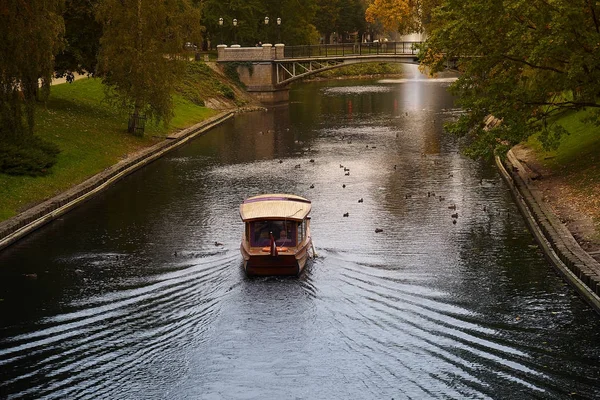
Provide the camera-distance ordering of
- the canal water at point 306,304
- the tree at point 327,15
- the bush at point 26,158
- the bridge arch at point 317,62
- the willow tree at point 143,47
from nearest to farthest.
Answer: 1. the canal water at point 306,304
2. the bush at point 26,158
3. the willow tree at point 143,47
4. the bridge arch at point 317,62
5. the tree at point 327,15

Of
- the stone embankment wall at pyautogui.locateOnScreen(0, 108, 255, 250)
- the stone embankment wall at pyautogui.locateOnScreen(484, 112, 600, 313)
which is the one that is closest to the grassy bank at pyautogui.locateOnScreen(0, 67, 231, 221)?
the stone embankment wall at pyautogui.locateOnScreen(0, 108, 255, 250)

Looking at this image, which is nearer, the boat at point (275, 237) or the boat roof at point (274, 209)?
the boat at point (275, 237)

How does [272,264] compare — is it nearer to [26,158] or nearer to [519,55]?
[519,55]

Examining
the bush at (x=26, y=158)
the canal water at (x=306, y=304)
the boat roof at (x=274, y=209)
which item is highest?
the bush at (x=26, y=158)

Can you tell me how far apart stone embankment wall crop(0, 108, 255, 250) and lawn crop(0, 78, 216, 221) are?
64cm

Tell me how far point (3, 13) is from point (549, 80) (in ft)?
82.8

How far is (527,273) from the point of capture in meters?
33.0

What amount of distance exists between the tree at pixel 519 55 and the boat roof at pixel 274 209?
1196cm

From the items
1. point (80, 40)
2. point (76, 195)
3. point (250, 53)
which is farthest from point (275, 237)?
point (250, 53)

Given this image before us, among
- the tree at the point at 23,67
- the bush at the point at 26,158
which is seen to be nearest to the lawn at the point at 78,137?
the bush at the point at 26,158

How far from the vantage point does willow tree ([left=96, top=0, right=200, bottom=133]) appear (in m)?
62.1

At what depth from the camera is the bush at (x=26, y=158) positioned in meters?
45.9

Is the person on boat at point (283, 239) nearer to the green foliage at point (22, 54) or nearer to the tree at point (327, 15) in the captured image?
the green foliage at point (22, 54)

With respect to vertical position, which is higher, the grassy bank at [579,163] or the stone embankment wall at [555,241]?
Answer: the grassy bank at [579,163]
